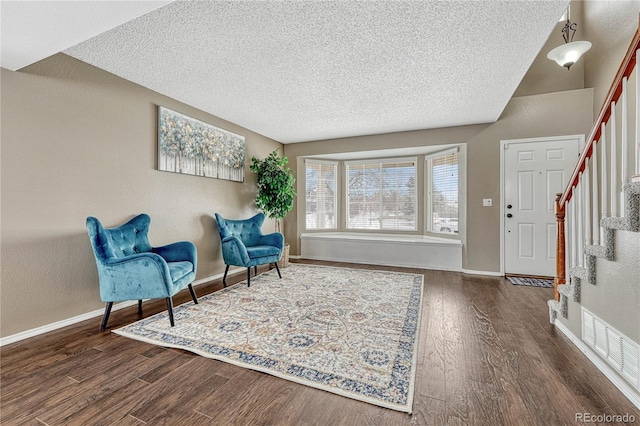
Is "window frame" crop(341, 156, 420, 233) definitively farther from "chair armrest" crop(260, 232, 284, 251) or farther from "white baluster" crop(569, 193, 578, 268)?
"white baluster" crop(569, 193, 578, 268)

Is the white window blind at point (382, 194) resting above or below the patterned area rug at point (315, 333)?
above

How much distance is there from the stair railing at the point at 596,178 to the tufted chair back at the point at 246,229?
3547 mm

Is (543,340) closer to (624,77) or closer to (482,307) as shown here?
(482,307)

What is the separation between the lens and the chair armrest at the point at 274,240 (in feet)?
12.9

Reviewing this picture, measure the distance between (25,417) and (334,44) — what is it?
9.65 ft

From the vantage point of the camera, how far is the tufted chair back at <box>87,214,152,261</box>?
2.24 metres

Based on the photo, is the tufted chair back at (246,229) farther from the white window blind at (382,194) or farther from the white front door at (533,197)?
the white front door at (533,197)

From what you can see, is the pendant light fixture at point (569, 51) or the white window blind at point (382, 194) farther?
the white window blind at point (382, 194)

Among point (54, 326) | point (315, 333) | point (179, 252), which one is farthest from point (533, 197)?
point (54, 326)

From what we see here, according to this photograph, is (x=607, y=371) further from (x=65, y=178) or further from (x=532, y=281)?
(x=65, y=178)

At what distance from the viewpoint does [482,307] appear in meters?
2.78

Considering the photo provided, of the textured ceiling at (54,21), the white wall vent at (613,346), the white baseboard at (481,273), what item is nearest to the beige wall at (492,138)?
the white baseboard at (481,273)

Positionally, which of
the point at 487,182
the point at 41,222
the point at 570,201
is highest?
the point at 487,182

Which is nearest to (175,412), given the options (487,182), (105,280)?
(105,280)
